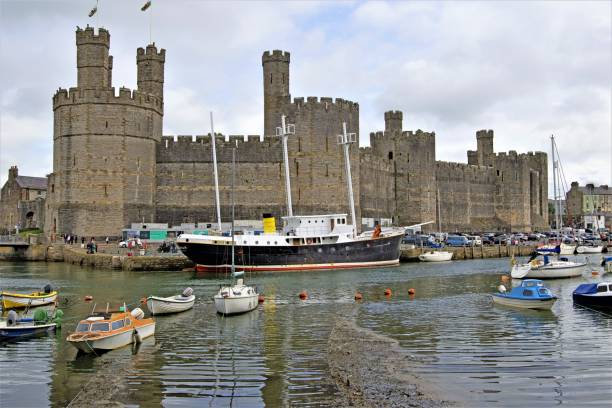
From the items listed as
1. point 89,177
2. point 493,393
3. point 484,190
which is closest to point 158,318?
point 493,393

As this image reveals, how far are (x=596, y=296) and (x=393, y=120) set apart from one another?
48.5 meters

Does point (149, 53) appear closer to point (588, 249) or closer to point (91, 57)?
point (91, 57)

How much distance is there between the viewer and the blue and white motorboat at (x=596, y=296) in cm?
2312

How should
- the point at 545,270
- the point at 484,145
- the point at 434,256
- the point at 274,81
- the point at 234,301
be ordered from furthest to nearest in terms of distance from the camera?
the point at 484,145, the point at 274,81, the point at 434,256, the point at 545,270, the point at 234,301

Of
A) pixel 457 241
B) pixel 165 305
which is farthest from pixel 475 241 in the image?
pixel 165 305

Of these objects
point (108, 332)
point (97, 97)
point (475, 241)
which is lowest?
Answer: point (108, 332)

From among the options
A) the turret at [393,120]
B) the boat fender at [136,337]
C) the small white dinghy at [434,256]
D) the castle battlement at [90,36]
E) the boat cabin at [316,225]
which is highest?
the castle battlement at [90,36]

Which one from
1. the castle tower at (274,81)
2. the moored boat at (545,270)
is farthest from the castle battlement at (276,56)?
the moored boat at (545,270)

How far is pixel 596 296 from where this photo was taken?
Result: 2338cm

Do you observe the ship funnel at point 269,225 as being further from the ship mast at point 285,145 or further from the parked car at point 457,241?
the parked car at point 457,241

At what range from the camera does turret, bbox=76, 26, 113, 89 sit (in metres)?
49.8

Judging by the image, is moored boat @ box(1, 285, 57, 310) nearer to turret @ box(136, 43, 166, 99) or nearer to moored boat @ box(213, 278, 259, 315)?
moored boat @ box(213, 278, 259, 315)

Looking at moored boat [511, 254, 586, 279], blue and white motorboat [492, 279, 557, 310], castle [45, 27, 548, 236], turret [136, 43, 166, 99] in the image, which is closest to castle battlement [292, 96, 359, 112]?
castle [45, 27, 548, 236]

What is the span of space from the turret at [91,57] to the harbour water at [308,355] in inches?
997
